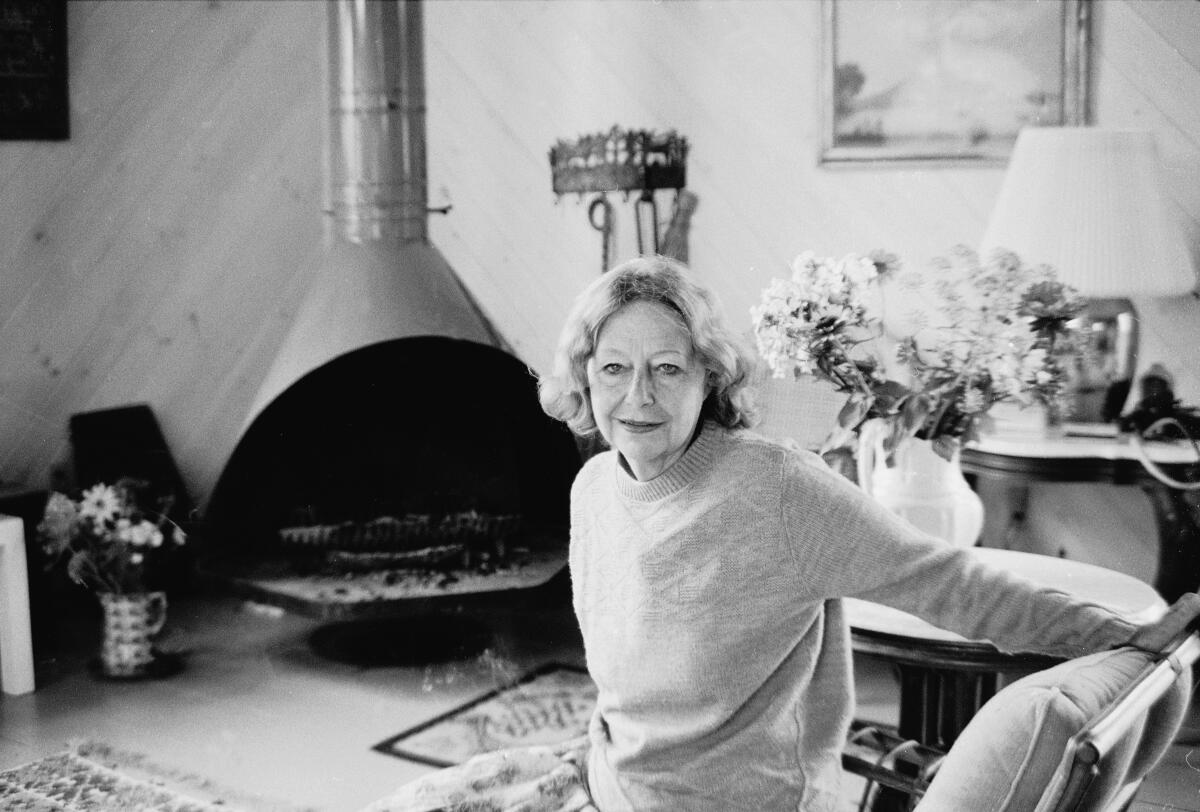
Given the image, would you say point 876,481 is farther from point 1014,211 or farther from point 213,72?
point 213,72

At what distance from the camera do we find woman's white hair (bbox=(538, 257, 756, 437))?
1.44 m

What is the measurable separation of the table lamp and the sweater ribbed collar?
5.84 feet

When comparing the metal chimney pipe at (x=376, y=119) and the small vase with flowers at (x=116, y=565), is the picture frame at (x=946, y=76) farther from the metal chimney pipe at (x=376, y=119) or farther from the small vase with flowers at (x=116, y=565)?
the small vase with flowers at (x=116, y=565)

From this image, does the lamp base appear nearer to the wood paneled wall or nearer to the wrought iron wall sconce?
the wood paneled wall

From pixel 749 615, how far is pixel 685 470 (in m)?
0.19

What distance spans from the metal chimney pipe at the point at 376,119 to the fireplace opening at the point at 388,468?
15.9 inches

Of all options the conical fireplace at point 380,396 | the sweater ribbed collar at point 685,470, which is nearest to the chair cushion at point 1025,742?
the sweater ribbed collar at point 685,470

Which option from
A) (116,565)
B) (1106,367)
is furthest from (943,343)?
(116,565)

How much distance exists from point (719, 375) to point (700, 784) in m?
0.47

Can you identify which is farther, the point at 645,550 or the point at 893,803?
the point at 893,803

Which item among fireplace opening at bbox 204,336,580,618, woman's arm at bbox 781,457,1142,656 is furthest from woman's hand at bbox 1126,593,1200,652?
fireplace opening at bbox 204,336,580,618

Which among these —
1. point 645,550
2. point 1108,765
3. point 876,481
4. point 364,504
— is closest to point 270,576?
point 364,504

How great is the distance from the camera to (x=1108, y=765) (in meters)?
0.95

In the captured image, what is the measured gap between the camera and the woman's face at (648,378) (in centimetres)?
144
